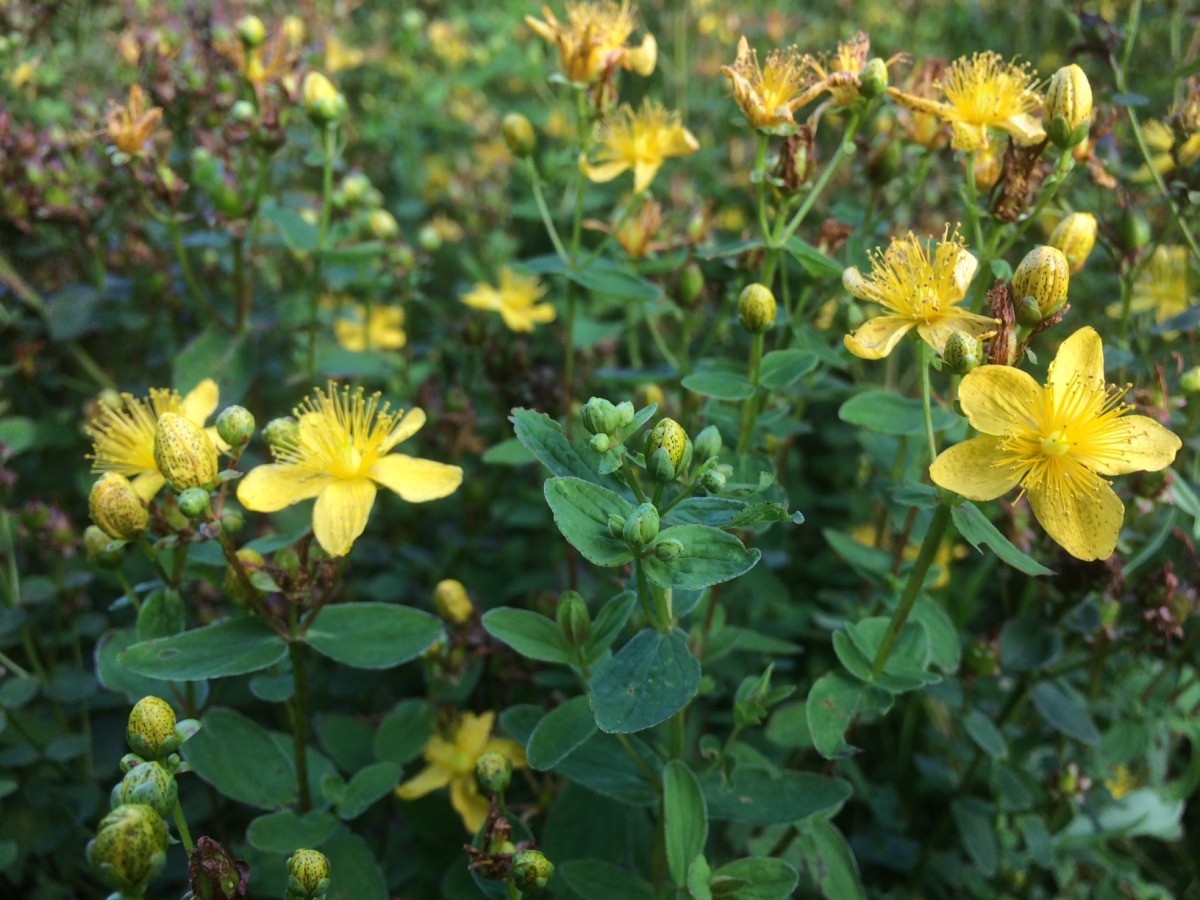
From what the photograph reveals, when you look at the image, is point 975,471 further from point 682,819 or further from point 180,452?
point 180,452

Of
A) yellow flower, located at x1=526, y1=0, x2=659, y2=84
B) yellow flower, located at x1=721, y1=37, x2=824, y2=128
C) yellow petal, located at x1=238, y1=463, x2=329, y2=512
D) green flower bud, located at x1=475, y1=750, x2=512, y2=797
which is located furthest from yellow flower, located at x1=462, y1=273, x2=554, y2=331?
green flower bud, located at x1=475, y1=750, x2=512, y2=797

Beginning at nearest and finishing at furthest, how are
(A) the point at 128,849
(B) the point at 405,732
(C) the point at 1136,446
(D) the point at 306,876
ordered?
(A) the point at 128,849 → (D) the point at 306,876 → (C) the point at 1136,446 → (B) the point at 405,732

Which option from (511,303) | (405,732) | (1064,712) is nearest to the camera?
(405,732)

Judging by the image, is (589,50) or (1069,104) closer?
(1069,104)

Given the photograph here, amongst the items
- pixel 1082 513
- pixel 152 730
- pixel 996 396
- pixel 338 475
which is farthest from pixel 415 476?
pixel 1082 513

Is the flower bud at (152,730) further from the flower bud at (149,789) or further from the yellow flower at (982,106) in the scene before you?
the yellow flower at (982,106)
